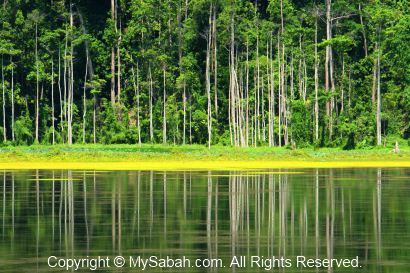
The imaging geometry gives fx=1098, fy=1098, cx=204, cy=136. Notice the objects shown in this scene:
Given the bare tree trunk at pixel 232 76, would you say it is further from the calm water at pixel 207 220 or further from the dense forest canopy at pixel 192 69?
the calm water at pixel 207 220

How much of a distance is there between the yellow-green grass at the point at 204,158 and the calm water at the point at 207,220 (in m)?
18.3

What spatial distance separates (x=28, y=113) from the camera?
9400 cm

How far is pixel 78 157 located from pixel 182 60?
83.0ft

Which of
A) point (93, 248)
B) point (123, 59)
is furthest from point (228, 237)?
point (123, 59)

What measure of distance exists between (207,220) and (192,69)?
6731 cm

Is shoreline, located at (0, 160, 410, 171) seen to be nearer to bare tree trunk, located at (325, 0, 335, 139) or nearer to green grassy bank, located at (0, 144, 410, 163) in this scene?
green grassy bank, located at (0, 144, 410, 163)

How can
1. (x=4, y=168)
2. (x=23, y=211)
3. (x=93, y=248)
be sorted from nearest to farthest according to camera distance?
(x=93, y=248) → (x=23, y=211) → (x=4, y=168)

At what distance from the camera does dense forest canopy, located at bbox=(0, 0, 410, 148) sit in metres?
90.8

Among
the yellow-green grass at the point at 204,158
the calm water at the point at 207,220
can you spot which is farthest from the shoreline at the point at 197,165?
the calm water at the point at 207,220

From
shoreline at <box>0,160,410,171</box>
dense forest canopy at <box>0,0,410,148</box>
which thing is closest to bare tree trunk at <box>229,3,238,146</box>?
dense forest canopy at <box>0,0,410,148</box>

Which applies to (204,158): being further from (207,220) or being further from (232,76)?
(207,220)

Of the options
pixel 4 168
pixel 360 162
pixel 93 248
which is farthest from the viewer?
pixel 360 162

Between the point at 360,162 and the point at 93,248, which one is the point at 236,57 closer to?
the point at 360,162

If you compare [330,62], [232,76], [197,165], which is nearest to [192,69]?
[232,76]
